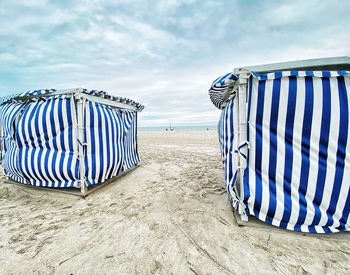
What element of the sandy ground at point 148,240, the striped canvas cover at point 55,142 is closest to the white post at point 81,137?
the striped canvas cover at point 55,142

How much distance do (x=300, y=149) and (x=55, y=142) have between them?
3805mm

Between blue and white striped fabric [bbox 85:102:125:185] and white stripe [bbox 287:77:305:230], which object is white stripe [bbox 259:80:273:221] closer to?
white stripe [bbox 287:77:305:230]

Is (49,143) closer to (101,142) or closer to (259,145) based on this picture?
Result: (101,142)

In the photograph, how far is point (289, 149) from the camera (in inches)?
69.8

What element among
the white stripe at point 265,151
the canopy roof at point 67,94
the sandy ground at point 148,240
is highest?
the canopy roof at point 67,94

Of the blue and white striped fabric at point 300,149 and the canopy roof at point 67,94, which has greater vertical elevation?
the canopy roof at point 67,94

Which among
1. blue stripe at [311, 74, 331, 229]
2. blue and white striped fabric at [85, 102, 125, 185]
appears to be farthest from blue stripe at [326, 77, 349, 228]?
blue and white striped fabric at [85, 102, 125, 185]

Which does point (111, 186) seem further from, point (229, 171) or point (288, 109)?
point (288, 109)

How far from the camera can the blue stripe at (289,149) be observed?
1.71 metres

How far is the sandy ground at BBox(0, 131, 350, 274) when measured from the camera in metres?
1.42

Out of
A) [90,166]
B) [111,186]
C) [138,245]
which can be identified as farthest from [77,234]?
[111,186]

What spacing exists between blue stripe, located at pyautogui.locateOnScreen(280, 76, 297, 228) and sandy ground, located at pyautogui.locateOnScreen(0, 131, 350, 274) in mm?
320

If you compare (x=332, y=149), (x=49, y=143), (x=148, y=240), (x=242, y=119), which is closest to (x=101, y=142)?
(x=49, y=143)

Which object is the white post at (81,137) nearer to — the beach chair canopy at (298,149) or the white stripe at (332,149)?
the beach chair canopy at (298,149)
